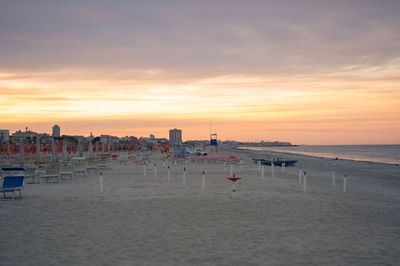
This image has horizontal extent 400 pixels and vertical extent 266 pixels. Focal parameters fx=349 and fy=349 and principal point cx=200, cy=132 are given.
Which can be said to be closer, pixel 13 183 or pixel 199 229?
pixel 199 229

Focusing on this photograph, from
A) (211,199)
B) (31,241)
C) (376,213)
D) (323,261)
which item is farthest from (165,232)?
(376,213)

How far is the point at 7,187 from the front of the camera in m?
14.1

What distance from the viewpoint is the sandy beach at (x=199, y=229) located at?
699 centimetres

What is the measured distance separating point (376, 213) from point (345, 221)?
2032 mm

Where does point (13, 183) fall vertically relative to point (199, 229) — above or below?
above

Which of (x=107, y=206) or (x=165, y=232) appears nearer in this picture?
(x=165, y=232)

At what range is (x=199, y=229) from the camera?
912 cm

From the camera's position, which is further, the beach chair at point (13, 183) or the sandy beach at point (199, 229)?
the beach chair at point (13, 183)

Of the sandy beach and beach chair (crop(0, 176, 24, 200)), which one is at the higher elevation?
beach chair (crop(0, 176, 24, 200))

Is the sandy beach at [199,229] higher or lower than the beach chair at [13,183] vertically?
lower

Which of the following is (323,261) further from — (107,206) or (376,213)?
(107,206)

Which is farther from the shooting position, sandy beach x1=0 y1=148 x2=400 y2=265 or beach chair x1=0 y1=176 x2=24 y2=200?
beach chair x1=0 y1=176 x2=24 y2=200

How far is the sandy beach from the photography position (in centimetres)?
699

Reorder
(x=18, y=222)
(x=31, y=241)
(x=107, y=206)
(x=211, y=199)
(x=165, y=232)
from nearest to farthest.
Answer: (x=31, y=241) < (x=165, y=232) < (x=18, y=222) < (x=107, y=206) < (x=211, y=199)
